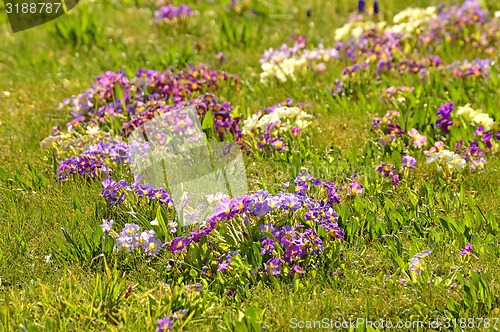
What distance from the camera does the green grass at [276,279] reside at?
11.6 ft

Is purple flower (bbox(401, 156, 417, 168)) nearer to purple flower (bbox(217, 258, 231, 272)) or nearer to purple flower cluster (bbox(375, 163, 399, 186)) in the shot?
purple flower cluster (bbox(375, 163, 399, 186))

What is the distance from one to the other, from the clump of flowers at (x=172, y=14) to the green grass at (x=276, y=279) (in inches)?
39.7

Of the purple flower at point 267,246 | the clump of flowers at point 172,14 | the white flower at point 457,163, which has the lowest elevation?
the white flower at point 457,163

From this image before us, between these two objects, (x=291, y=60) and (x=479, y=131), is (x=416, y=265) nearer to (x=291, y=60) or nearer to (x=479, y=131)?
(x=479, y=131)

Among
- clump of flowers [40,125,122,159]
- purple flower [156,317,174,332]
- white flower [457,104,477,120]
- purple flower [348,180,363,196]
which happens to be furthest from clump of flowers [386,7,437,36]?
purple flower [156,317,174,332]

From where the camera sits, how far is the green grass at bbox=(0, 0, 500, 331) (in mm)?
3531

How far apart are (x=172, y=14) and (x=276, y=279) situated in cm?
448

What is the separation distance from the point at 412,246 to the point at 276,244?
0.75 metres

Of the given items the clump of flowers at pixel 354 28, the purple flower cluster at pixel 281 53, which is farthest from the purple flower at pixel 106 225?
the clump of flowers at pixel 354 28

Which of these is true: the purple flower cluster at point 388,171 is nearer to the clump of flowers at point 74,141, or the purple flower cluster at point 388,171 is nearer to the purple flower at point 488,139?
the purple flower at point 488,139

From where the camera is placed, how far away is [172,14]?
7.56m

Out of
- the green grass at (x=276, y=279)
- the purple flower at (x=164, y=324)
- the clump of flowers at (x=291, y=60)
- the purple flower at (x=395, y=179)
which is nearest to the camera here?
the purple flower at (x=164, y=324)

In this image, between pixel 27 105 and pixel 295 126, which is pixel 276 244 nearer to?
→ pixel 295 126

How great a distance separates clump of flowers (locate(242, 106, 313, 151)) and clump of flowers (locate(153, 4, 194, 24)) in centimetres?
256
